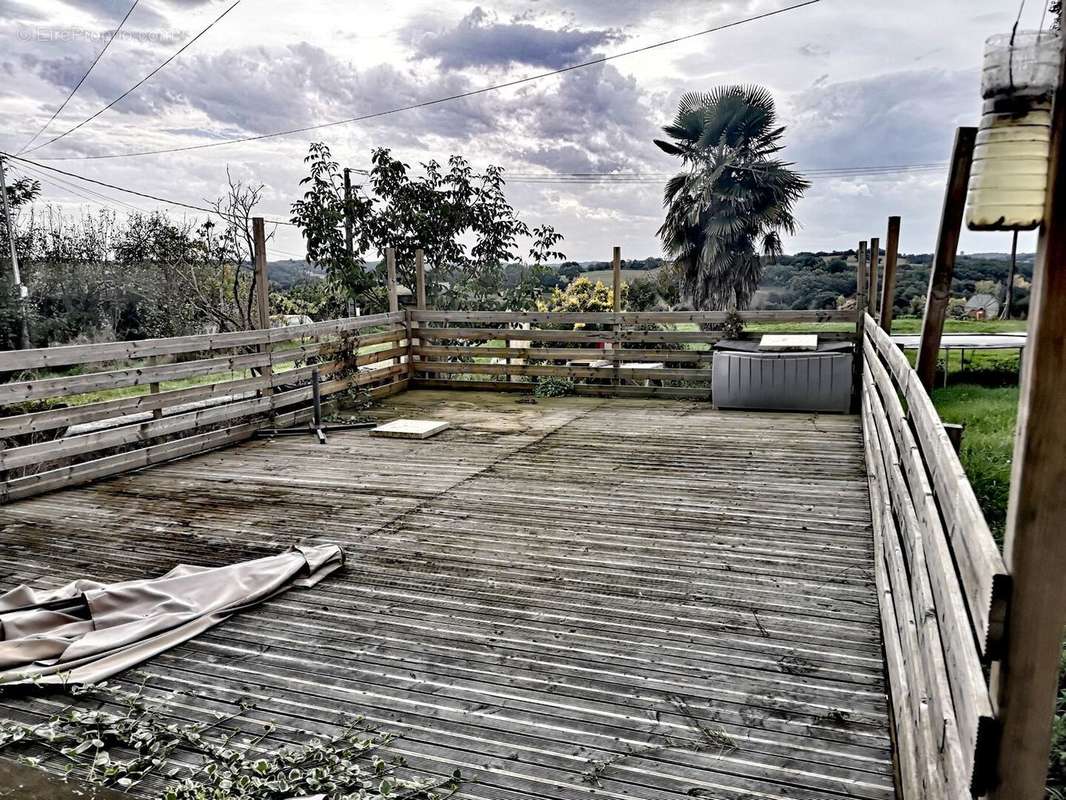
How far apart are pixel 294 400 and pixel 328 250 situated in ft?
13.4

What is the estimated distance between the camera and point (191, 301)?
899cm

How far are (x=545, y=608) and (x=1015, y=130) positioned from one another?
7.27 feet

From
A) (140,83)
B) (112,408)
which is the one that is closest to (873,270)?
(112,408)

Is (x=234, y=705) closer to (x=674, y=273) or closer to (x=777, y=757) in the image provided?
(x=777, y=757)

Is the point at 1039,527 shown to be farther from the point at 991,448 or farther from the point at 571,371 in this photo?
the point at 571,371

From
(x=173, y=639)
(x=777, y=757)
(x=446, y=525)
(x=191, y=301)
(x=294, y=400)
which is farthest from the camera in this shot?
(x=191, y=301)

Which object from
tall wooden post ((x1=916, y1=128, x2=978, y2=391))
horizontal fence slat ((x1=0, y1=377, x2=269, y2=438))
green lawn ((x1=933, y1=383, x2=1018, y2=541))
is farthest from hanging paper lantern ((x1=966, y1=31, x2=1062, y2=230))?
horizontal fence slat ((x1=0, y1=377, x2=269, y2=438))

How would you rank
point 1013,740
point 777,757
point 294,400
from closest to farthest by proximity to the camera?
point 1013,740
point 777,757
point 294,400

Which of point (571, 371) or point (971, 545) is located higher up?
point (971, 545)

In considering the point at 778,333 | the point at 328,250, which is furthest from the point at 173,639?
the point at 328,250

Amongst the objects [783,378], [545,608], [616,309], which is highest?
[616,309]

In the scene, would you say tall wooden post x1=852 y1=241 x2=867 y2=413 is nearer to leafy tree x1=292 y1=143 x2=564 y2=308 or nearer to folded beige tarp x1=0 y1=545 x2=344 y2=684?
leafy tree x1=292 y1=143 x2=564 y2=308

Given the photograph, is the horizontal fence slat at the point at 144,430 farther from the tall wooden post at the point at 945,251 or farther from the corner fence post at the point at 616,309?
the tall wooden post at the point at 945,251

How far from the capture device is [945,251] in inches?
129
